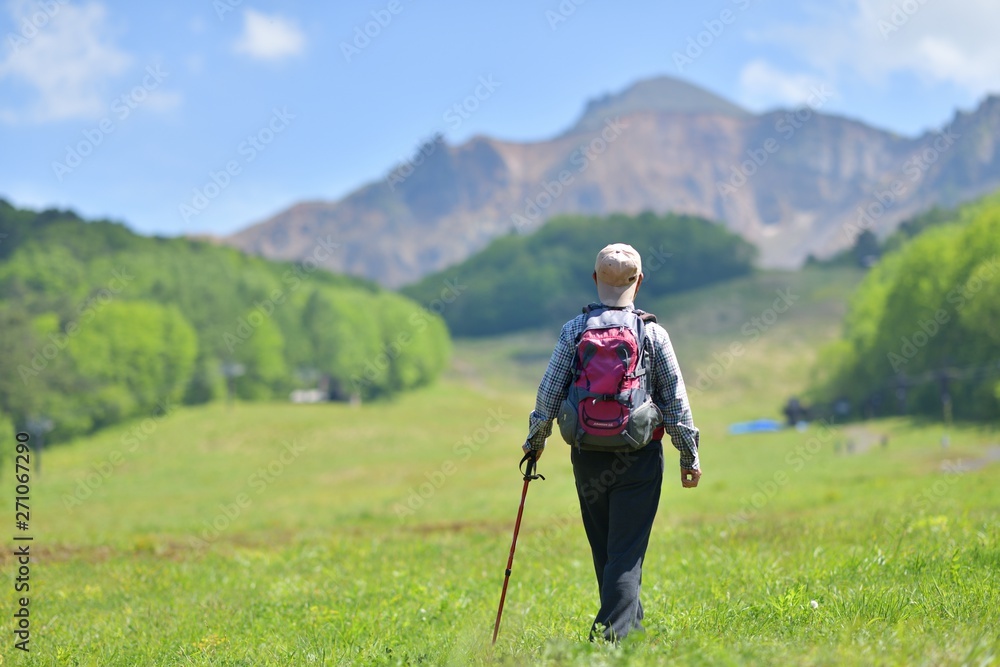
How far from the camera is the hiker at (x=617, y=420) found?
606cm

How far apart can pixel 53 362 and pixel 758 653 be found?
96.0 metres

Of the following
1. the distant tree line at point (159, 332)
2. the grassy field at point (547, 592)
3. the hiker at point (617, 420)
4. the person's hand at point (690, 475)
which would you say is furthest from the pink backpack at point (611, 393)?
the distant tree line at point (159, 332)

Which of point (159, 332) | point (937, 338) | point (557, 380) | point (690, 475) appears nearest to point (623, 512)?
point (690, 475)

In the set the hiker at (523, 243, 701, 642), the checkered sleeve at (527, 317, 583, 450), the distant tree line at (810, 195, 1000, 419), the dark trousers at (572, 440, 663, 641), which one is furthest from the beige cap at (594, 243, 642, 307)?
the distant tree line at (810, 195, 1000, 419)

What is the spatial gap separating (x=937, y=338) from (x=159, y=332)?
79947mm

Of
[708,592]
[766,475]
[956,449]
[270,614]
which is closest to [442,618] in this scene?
[270,614]

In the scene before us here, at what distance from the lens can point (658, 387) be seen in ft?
21.0

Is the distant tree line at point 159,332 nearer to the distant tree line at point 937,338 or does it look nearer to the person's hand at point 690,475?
the distant tree line at point 937,338

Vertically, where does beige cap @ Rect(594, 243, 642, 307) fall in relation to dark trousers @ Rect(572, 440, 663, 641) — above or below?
above

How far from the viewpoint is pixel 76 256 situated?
152m

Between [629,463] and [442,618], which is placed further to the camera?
[442,618]

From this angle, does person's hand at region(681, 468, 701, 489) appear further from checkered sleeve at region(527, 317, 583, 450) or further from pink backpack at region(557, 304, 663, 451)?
checkered sleeve at region(527, 317, 583, 450)

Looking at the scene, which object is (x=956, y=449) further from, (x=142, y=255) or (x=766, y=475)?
(x=142, y=255)

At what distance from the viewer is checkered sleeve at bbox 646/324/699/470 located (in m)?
6.30
